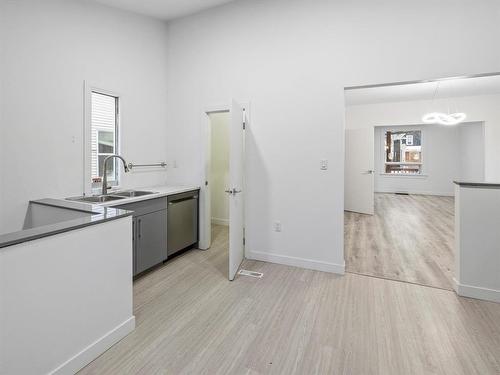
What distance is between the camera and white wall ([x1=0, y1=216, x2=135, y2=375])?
1.31m

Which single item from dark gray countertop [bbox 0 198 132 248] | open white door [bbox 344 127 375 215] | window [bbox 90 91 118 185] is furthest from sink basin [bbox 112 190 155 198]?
open white door [bbox 344 127 375 215]

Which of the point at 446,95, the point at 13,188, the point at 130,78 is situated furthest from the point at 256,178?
the point at 446,95

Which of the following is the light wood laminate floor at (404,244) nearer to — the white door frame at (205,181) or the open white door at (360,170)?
the open white door at (360,170)

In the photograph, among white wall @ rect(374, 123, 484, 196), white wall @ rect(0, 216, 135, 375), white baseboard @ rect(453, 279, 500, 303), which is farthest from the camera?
white wall @ rect(374, 123, 484, 196)

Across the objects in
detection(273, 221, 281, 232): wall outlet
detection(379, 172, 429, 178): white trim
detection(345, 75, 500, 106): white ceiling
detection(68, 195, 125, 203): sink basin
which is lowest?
detection(273, 221, 281, 232): wall outlet

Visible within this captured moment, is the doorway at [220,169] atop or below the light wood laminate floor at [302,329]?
atop

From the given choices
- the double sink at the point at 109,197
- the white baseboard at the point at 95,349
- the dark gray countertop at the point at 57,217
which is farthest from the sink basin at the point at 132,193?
the white baseboard at the point at 95,349

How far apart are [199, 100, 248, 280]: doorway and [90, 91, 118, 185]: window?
3.68ft

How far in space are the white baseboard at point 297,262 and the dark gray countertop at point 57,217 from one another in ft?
6.28

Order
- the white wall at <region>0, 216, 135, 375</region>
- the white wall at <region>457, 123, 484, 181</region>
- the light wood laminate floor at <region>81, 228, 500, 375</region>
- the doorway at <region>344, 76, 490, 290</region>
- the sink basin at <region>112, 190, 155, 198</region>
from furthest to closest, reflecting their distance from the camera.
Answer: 1. the white wall at <region>457, 123, 484, 181</region>
2. the doorway at <region>344, 76, 490, 290</region>
3. the sink basin at <region>112, 190, 155, 198</region>
4. the light wood laminate floor at <region>81, 228, 500, 375</region>
5. the white wall at <region>0, 216, 135, 375</region>

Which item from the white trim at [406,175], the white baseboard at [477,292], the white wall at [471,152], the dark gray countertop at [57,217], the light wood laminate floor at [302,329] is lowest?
the light wood laminate floor at [302,329]

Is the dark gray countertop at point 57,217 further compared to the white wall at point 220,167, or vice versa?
the white wall at point 220,167

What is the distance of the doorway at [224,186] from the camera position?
9.36 ft

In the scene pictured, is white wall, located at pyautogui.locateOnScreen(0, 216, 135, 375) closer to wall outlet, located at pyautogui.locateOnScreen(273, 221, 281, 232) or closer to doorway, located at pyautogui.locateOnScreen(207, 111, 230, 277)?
wall outlet, located at pyautogui.locateOnScreen(273, 221, 281, 232)
